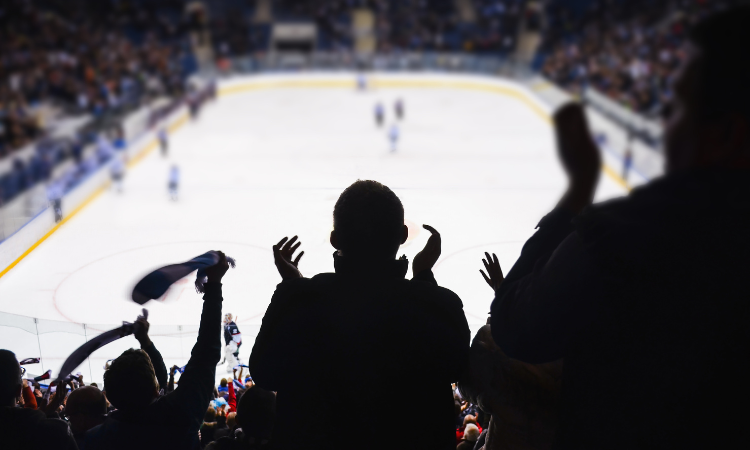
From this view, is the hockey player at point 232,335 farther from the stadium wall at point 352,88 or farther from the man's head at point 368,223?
the man's head at point 368,223

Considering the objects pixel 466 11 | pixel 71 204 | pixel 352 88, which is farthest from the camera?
pixel 466 11

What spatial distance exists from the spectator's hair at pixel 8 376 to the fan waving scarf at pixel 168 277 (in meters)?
0.37

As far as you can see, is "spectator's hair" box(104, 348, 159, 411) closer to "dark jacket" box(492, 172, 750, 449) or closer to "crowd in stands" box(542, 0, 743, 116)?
"dark jacket" box(492, 172, 750, 449)

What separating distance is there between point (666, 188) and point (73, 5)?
24.4 metres

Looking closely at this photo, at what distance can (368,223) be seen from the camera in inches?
51.1

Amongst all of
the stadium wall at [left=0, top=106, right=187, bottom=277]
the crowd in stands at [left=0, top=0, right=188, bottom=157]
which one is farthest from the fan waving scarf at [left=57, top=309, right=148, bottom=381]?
the crowd in stands at [left=0, top=0, right=188, bottom=157]

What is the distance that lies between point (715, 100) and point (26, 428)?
163 centimetres

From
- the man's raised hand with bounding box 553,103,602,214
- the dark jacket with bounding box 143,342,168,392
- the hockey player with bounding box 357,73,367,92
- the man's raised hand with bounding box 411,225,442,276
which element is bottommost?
the hockey player with bounding box 357,73,367,92

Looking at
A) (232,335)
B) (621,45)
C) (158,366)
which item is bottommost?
(232,335)

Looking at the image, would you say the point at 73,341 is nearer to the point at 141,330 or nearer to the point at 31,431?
the point at 141,330

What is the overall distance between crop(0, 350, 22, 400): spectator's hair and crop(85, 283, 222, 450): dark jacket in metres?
0.26

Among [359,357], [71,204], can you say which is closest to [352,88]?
[71,204]

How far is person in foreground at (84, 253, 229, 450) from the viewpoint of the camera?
156 centimetres

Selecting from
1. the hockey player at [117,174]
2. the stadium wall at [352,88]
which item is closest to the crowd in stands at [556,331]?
the stadium wall at [352,88]
